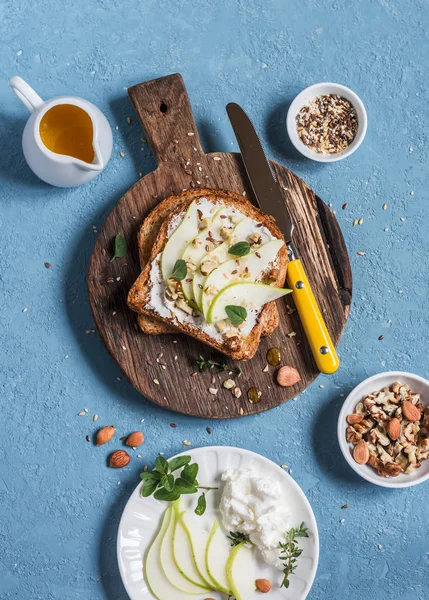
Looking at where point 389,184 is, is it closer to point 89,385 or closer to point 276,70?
point 276,70

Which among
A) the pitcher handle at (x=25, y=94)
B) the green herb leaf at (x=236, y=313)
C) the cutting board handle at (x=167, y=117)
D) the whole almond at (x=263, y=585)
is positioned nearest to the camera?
the green herb leaf at (x=236, y=313)

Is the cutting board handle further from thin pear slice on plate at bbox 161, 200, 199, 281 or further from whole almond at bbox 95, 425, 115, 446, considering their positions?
whole almond at bbox 95, 425, 115, 446

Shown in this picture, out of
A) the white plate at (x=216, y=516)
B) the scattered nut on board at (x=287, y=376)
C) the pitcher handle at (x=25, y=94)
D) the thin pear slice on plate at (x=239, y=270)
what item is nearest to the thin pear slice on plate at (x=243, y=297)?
the thin pear slice on plate at (x=239, y=270)

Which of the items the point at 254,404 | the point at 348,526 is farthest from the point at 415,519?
the point at 254,404

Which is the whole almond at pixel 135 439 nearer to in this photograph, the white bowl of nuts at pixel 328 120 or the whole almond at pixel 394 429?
the whole almond at pixel 394 429

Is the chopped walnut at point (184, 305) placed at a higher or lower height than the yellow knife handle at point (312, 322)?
higher

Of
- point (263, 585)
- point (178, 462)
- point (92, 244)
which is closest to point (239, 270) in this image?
point (92, 244)
